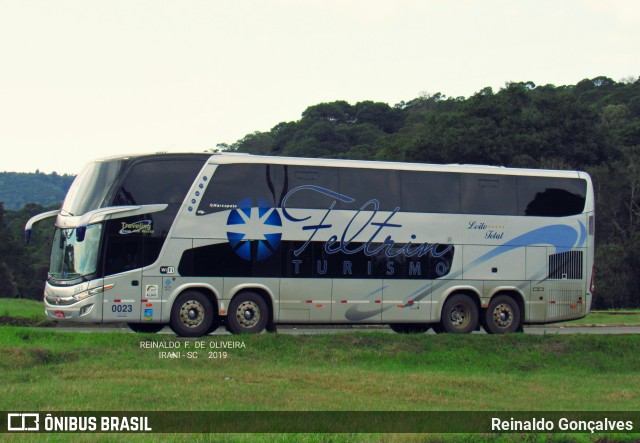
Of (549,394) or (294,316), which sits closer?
(549,394)

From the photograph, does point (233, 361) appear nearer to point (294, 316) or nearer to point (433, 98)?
point (294, 316)

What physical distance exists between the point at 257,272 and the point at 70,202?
4777 mm

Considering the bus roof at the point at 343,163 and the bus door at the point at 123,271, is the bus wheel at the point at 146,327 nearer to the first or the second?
the bus door at the point at 123,271

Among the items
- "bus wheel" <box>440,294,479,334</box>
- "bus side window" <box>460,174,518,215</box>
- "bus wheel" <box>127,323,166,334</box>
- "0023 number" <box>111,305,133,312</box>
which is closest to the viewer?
"0023 number" <box>111,305,133,312</box>

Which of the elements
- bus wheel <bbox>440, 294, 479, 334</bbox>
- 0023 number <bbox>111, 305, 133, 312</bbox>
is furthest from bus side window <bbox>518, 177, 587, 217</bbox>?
0023 number <bbox>111, 305, 133, 312</bbox>

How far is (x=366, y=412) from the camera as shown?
13.0 metres

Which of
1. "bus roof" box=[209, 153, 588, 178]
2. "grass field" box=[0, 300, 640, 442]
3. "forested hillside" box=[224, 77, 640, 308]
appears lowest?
"grass field" box=[0, 300, 640, 442]

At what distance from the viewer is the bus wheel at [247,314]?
21688 mm

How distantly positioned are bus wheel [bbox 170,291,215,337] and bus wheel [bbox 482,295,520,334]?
7.59m

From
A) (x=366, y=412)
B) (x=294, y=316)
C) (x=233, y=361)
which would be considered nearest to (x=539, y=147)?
(x=294, y=316)

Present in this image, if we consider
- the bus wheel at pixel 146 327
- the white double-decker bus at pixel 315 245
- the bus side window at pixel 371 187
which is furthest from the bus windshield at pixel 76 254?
the bus side window at pixel 371 187

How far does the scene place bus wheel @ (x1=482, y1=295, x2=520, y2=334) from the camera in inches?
955

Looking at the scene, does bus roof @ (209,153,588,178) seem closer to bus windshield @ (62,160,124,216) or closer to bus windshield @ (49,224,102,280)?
bus windshield @ (62,160,124,216)

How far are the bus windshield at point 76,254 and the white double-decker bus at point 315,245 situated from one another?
3cm
